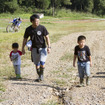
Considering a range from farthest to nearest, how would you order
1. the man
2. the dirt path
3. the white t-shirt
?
the white t-shirt
the man
the dirt path

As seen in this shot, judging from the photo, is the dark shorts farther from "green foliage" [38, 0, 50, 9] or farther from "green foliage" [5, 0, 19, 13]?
"green foliage" [38, 0, 50, 9]

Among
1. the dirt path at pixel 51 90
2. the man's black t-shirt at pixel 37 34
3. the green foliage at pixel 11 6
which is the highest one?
the green foliage at pixel 11 6

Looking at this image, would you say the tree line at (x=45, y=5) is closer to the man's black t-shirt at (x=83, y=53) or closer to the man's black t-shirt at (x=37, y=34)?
the man's black t-shirt at (x=37, y=34)

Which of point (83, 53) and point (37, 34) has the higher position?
point (37, 34)

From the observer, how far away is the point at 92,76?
647 centimetres

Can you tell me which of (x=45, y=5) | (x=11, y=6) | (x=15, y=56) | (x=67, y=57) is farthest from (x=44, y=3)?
(x=15, y=56)

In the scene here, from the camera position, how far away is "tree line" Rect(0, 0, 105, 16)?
4694cm

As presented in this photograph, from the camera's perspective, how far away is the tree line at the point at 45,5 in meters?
46.9

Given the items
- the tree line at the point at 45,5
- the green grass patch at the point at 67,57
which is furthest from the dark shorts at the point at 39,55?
the tree line at the point at 45,5

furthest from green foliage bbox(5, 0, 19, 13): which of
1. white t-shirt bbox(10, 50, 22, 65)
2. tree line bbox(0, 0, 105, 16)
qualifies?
white t-shirt bbox(10, 50, 22, 65)

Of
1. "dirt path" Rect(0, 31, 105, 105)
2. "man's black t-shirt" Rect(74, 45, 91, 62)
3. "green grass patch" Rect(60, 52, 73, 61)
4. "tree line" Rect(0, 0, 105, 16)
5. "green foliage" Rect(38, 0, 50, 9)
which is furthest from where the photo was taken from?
"green foliage" Rect(38, 0, 50, 9)

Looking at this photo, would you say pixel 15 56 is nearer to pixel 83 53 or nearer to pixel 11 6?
pixel 83 53

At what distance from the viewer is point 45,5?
51375mm

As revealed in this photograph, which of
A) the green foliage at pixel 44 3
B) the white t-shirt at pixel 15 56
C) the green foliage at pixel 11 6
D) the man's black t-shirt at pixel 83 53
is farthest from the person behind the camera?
the green foliage at pixel 44 3
